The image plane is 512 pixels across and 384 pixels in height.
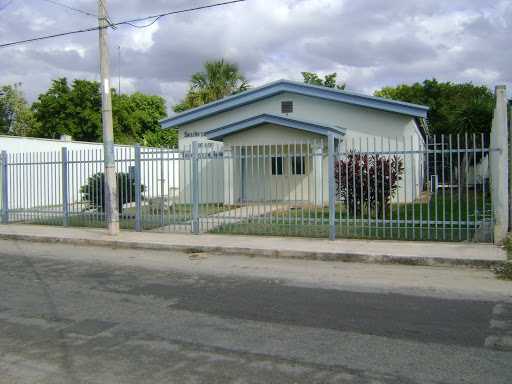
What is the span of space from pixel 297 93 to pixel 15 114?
3192 centimetres

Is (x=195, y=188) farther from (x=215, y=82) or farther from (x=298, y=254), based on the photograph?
(x=215, y=82)

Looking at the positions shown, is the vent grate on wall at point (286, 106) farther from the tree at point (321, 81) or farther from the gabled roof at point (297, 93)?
the tree at point (321, 81)

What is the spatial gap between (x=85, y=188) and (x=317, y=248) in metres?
7.83

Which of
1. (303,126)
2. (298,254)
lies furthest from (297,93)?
(298,254)

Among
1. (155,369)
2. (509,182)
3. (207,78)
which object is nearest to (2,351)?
(155,369)

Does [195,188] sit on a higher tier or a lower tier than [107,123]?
lower

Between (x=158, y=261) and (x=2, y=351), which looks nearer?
(x=2, y=351)

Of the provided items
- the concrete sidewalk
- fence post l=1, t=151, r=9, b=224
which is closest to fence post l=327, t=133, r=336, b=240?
the concrete sidewalk

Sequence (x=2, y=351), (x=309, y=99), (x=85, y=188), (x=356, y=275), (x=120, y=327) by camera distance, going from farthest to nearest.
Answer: (x=309, y=99)
(x=85, y=188)
(x=356, y=275)
(x=120, y=327)
(x=2, y=351)

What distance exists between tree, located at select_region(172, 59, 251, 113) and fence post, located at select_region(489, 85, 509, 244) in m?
21.5

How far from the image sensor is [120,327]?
521 cm

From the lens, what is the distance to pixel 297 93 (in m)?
19.3

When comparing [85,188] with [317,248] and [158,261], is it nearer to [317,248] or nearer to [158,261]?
[158,261]

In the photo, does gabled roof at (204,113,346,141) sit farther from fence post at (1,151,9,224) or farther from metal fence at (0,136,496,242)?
fence post at (1,151,9,224)
